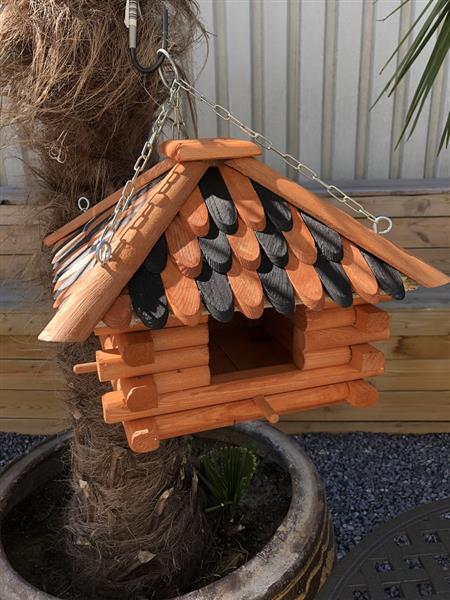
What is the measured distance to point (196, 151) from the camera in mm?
871

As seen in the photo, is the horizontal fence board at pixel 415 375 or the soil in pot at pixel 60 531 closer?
the soil in pot at pixel 60 531

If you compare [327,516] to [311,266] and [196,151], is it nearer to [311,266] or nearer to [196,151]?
[311,266]

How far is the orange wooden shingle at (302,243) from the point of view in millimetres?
872

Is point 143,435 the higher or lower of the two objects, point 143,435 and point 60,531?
the higher

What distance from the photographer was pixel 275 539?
49.3 inches

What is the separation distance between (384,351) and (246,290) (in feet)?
4.94

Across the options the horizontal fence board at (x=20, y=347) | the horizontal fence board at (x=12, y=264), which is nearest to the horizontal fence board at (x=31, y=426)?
the horizontal fence board at (x=20, y=347)

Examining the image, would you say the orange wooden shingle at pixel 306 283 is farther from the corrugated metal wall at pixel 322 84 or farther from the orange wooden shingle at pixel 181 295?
the corrugated metal wall at pixel 322 84

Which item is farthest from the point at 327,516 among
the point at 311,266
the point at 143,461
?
the point at 311,266

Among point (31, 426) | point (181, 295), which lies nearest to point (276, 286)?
point (181, 295)

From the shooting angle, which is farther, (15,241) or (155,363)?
(15,241)

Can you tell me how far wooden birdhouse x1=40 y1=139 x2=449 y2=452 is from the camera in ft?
2.64

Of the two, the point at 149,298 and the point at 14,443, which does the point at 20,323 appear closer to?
the point at 14,443

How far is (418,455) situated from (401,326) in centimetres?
58
